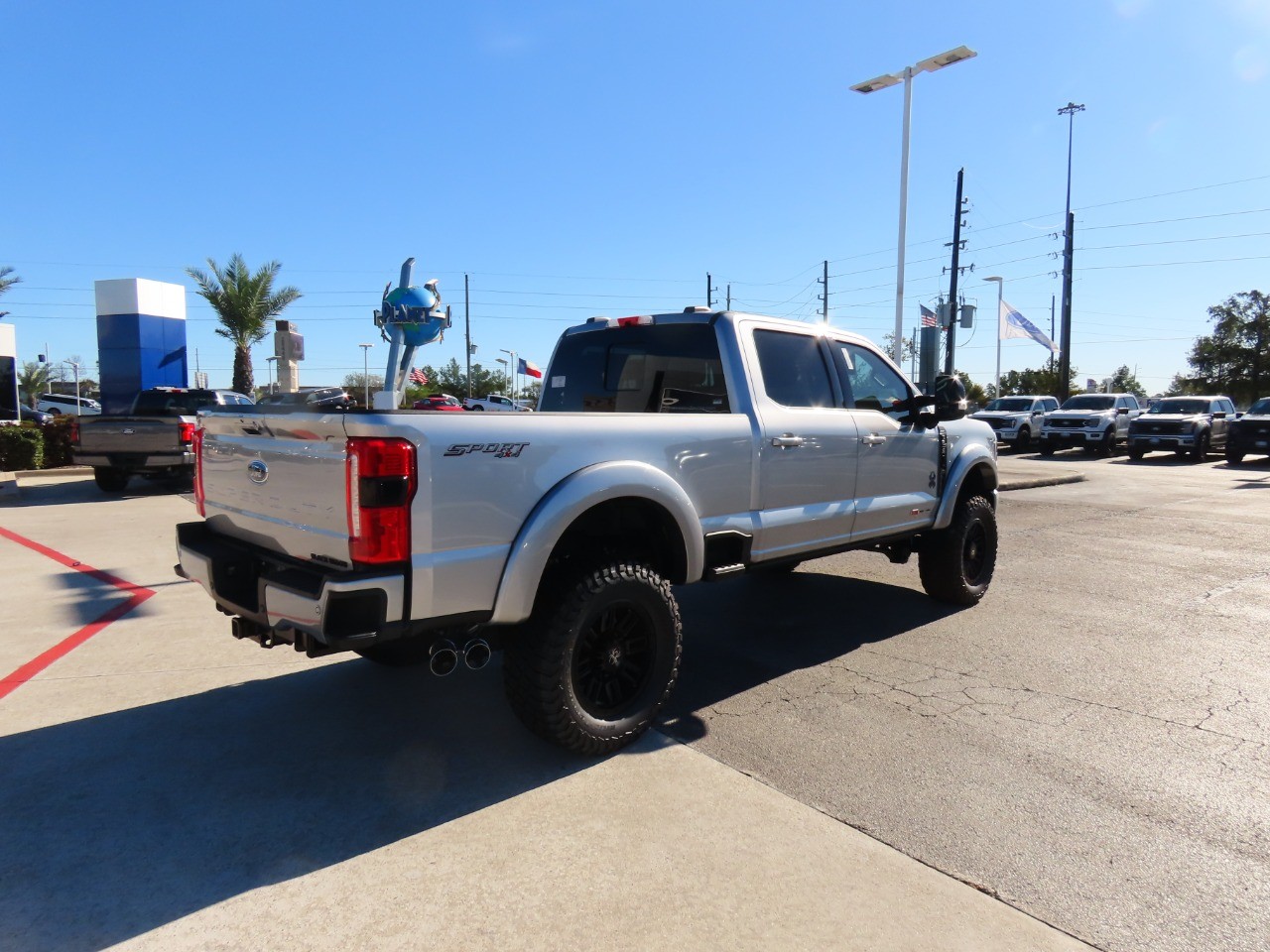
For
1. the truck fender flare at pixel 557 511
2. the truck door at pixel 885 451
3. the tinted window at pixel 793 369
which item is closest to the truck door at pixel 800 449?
the tinted window at pixel 793 369

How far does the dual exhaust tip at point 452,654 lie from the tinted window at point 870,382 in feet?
9.55

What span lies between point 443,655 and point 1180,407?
26398 mm

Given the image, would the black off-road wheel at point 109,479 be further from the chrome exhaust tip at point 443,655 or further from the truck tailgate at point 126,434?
the chrome exhaust tip at point 443,655

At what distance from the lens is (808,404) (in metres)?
4.72

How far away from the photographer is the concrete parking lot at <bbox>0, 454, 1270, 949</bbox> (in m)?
2.40

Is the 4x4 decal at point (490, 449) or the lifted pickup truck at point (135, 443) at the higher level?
the 4x4 decal at point (490, 449)

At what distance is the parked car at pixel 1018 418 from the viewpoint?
25.7 metres

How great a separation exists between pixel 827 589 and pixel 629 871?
14.2ft

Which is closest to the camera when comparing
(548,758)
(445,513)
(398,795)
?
(445,513)

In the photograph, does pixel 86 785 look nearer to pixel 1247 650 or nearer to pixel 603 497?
pixel 603 497

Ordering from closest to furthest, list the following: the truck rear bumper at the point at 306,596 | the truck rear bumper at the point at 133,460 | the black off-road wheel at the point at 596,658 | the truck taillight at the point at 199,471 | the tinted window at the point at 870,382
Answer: the truck rear bumper at the point at 306,596 → the black off-road wheel at the point at 596,658 → the truck taillight at the point at 199,471 → the tinted window at the point at 870,382 → the truck rear bumper at the point at 133,460

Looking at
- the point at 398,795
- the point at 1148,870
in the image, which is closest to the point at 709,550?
the point at 398,795

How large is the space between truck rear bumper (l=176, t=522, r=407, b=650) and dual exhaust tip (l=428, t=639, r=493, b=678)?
0.28m

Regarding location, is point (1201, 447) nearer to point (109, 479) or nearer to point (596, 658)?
point (596, 658)
